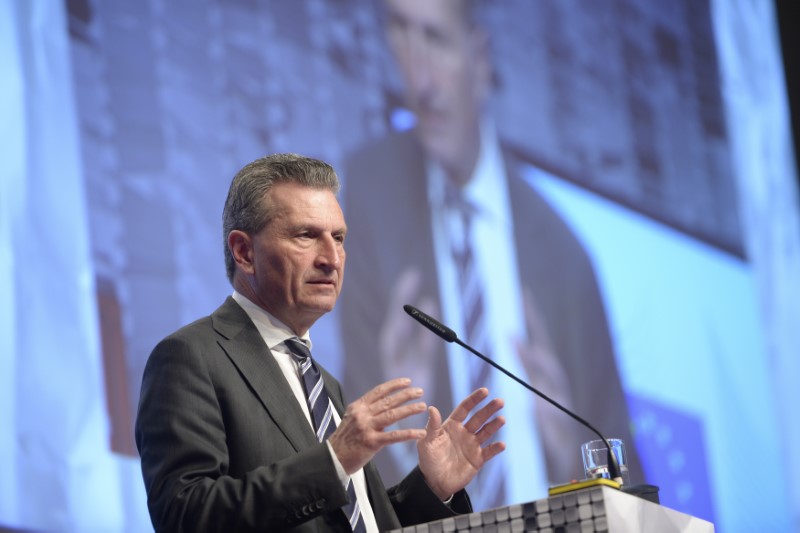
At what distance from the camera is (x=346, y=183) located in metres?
4.66

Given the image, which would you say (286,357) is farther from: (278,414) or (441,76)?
(441,76)

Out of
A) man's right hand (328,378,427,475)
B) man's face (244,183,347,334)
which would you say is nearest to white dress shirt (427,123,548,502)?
man's face (244,183,347,334)

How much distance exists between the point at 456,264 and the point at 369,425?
2974 millimetres

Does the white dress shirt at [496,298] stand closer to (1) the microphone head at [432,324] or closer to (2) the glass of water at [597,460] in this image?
(2) the glass of water at [597,460]

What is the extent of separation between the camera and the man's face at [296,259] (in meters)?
2.38

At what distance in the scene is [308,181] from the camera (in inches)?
96.7

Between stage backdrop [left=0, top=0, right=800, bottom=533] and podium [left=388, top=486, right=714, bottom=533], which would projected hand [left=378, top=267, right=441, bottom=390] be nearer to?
stage backdrop [left=0, top=0, right=800, bottom=533]

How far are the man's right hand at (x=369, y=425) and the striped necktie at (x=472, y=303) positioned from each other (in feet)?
9.01

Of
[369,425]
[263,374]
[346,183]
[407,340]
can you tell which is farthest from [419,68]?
[369,425]

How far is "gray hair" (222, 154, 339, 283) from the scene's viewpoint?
2.43 metres

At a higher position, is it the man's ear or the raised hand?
the man's ear

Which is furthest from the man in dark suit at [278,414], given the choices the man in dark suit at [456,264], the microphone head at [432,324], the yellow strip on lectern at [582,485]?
the man in dark suit at [456,264]

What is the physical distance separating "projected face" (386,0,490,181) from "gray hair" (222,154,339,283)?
2.53 meters

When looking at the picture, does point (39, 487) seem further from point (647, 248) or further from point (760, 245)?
point (760, 245)
